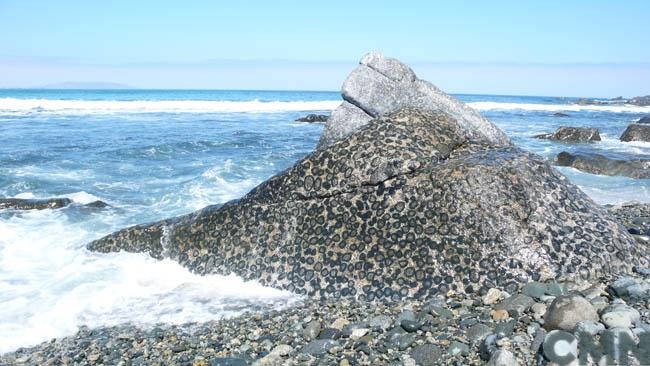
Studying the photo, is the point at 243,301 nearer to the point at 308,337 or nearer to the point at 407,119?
the point at 308,337

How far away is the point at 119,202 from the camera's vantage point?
35.9ft

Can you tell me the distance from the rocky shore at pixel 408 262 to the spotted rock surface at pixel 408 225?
0.01m

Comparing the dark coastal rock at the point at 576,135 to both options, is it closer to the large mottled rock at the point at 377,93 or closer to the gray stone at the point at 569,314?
the large mottled rock at the point at 377,93

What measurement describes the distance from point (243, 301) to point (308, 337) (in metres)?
1.22

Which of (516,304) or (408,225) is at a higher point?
(408,225)

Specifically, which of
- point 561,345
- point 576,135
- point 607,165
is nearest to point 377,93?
point 561,345

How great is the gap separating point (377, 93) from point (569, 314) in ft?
21.3

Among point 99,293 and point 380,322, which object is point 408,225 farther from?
point 99,293

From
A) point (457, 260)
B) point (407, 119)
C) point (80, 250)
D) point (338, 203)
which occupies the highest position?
point (407, 119)

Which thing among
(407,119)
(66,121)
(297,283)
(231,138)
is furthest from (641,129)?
(66,121)

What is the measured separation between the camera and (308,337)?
4660mm

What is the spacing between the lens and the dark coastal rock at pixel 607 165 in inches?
565

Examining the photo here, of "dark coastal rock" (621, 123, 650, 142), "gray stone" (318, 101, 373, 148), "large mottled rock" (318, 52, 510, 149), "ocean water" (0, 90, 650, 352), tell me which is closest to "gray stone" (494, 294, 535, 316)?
"ocean water" (0, 90, 650, 352)

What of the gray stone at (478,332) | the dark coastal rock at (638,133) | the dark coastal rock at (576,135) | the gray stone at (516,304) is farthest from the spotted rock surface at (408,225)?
the dark coastal rock at (638,133)
